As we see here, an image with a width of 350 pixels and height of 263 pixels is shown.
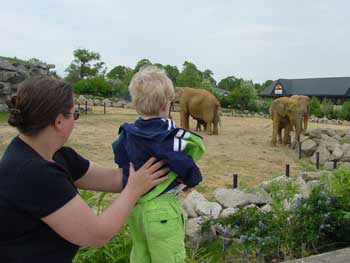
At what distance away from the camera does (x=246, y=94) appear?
33219mm

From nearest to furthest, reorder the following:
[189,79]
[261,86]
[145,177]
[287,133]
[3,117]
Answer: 1. [145,177]
2. [287,133]
3. [3,117]
4. [189,79]
5. [261,86]

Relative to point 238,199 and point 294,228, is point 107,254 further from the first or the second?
point 238,199

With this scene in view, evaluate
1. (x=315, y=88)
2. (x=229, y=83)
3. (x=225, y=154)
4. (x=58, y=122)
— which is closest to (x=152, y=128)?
(x=58, y=122)

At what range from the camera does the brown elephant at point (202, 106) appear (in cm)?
1415

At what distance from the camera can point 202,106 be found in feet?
46.7

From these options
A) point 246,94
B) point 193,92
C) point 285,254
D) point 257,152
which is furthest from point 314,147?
point 246,94

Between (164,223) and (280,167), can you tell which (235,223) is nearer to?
(164,223)

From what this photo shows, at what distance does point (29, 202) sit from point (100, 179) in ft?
1.93

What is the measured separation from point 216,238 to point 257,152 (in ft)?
25.3

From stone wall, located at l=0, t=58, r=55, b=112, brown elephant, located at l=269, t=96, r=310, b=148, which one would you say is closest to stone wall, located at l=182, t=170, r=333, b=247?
brown elephant, located at l=269, t=96, r=310, b=148

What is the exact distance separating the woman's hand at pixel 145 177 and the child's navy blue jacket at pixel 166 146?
4 cm

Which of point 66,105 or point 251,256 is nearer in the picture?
point 66,105

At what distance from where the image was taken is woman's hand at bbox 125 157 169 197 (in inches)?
67.0

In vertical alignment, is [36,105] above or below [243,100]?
above
